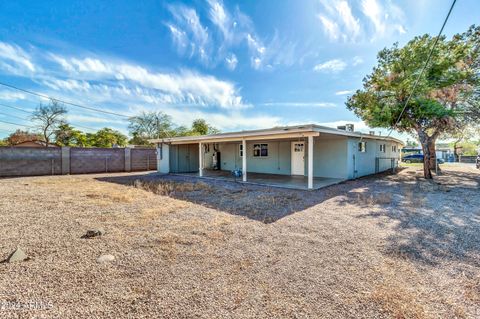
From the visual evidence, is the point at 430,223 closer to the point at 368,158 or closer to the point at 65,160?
the point at 368,158

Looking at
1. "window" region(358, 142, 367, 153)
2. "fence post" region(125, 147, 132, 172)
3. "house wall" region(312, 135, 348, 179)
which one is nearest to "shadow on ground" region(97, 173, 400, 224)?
"house wall" region(312, 135, 348, 179)

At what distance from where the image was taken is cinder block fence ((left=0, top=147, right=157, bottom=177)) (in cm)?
1248

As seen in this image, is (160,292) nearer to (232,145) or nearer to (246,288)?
(246,288)

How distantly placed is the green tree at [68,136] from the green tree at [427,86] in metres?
32.4

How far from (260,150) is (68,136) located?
91.4 feet

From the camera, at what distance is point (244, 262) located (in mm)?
2908

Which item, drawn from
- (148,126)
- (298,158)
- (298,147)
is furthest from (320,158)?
(148,126)

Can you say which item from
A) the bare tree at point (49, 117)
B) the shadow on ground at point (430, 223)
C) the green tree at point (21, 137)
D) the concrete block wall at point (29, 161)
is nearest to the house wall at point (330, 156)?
the shadow on ground at point (430, 223)

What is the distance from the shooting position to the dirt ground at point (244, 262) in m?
2.06

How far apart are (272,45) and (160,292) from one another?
11409mm

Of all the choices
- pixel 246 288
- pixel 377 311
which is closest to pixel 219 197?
pixel 246 288

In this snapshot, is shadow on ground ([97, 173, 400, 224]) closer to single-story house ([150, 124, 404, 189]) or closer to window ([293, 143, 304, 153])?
single-story house ([150, 124, 404, 189])

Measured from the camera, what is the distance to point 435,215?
5004mm

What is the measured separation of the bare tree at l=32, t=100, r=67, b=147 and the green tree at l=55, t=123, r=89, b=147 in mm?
647
